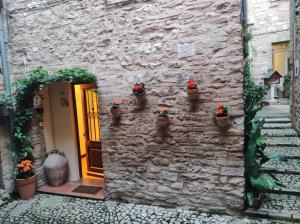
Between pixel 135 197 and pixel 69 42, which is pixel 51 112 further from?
pixel 135 197

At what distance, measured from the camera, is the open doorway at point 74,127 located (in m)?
4.57

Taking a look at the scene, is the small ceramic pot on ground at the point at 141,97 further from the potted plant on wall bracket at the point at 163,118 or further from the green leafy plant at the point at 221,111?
the green leafy plant at the point at 221,111

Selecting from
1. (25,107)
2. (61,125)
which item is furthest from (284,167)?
(25,107)

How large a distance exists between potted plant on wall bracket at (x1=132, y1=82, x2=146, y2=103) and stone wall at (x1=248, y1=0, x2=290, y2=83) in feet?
21.2

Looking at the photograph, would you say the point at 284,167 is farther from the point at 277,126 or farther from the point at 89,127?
the point at 89,127

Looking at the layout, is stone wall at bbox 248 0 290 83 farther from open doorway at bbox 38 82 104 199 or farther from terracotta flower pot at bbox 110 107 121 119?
terracotta flower pot at bbox 110 107 121 119

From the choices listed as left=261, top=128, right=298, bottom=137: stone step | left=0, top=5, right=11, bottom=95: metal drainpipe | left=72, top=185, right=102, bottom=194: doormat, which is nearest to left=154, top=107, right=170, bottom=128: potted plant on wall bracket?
left=72, top=185, right=102, bottom=194: doormat

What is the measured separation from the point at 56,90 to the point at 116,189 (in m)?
2.28

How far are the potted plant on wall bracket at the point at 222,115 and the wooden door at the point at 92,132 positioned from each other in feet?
8.57

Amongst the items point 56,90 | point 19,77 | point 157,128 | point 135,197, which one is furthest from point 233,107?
point 19,77

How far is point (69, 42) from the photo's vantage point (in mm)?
3754

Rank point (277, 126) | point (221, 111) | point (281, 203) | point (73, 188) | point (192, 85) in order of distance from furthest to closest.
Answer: point (277, 126), point (73, 188), point (281, 203), point (192, 85), point (221, 111)

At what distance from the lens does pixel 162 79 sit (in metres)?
3.26

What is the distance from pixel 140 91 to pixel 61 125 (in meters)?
2.20
